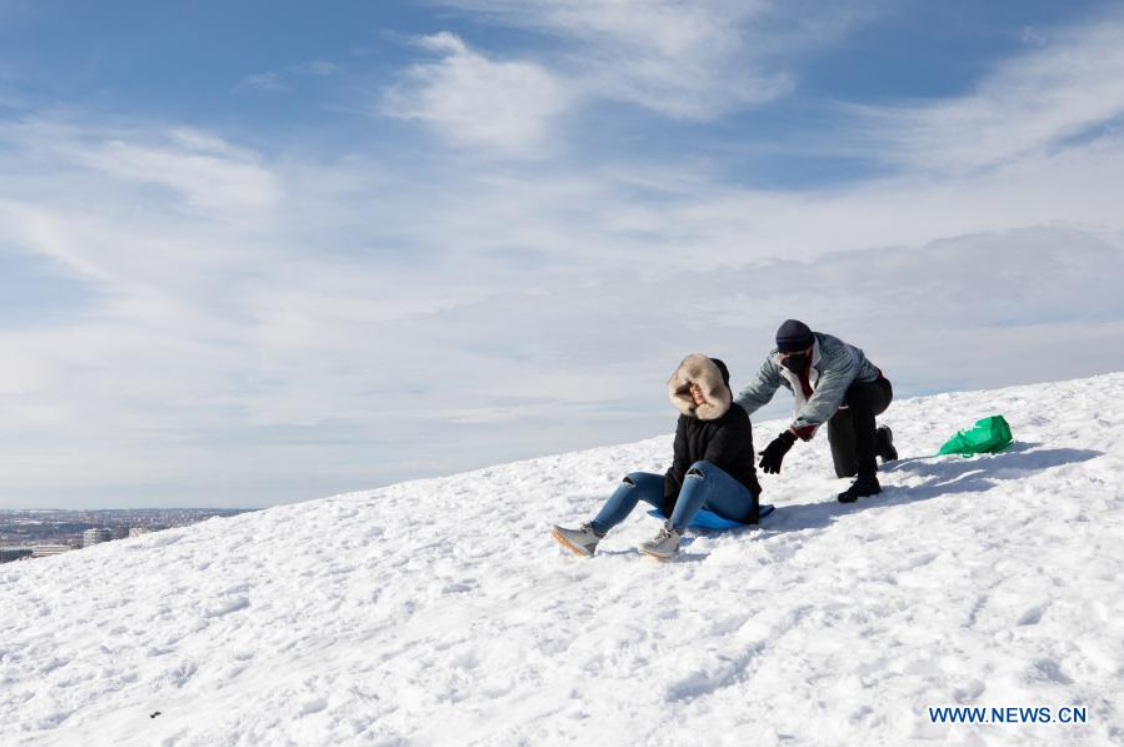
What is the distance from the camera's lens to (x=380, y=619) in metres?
6.87

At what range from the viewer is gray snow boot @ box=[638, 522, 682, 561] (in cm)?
658

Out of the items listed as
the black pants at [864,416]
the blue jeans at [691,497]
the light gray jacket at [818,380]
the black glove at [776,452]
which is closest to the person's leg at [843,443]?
the black pants at [864,416]

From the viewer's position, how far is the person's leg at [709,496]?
Result: 21.5 ft

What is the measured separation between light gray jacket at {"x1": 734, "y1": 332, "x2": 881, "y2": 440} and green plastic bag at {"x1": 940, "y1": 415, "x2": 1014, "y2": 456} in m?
1.72

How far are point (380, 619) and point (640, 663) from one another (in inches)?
105

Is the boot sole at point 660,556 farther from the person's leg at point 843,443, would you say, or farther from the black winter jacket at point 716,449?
the person's leg at point 843,443

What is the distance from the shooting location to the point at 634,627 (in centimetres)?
543

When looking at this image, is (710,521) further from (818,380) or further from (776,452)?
(818,380)

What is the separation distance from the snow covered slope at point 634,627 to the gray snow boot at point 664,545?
0.11m

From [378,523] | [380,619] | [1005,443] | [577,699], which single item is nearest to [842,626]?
[577,699]

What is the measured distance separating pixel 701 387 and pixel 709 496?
2.72 ft

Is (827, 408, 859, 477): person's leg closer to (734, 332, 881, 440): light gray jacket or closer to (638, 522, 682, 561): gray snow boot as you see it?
(734, 332, 881, 440): light gray jacket

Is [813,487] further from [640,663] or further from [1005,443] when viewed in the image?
[640,663]

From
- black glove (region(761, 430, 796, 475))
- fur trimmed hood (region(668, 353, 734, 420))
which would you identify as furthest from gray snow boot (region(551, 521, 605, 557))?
black glove (region(761, 430, 796, 475))
